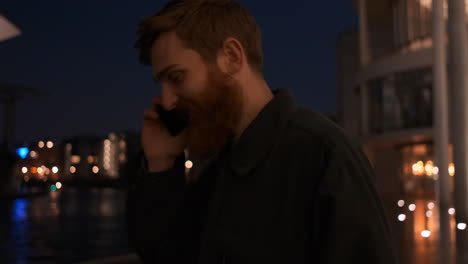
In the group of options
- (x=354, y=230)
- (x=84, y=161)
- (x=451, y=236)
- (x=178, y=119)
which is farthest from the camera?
(x=84, y=161)

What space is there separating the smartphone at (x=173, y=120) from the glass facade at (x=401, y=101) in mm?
35816

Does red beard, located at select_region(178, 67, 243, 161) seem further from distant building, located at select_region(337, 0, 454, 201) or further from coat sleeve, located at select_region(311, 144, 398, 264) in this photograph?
distant building, located at select_region(337, 0, 454, 201)

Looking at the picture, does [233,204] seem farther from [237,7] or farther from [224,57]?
[237,7]

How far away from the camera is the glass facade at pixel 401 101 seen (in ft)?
119

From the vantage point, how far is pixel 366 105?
4100 cm

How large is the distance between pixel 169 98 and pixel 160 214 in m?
0.39

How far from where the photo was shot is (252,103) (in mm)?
1618

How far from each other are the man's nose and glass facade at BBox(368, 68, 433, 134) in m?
36.0

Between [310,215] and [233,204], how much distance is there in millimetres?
195

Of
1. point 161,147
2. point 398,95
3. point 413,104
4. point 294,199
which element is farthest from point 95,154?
point 294,199

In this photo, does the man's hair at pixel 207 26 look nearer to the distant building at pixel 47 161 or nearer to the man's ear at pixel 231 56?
the man's ear at pixel 231 56

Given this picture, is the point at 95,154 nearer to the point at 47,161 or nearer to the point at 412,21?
the point at 47,161

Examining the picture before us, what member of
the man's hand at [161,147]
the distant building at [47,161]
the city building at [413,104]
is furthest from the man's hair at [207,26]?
the distant building at [47,161]

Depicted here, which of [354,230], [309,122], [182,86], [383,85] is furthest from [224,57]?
[383,85]
